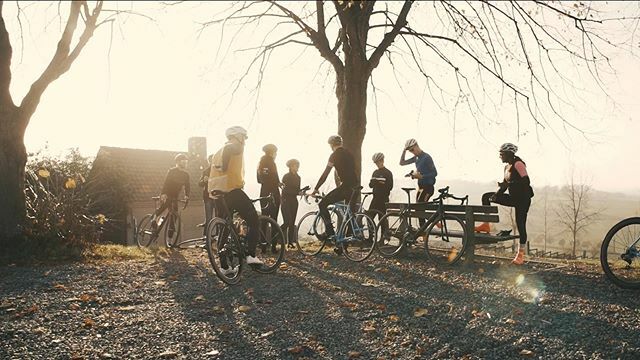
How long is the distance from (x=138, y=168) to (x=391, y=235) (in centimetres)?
2390

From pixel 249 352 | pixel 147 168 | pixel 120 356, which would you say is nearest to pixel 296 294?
pixel 249 352

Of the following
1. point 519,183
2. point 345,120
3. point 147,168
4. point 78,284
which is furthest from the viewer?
point 147,168

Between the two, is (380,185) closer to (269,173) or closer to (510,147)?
(269,173)

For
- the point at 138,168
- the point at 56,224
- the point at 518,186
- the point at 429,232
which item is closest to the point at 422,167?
the point at 429,232

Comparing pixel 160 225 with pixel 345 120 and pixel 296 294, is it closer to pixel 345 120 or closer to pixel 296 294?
pixel 345 120

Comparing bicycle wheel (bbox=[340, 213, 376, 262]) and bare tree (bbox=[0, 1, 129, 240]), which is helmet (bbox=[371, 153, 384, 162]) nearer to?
bicycle wheel (bbox=[340, 213, 376, 262])

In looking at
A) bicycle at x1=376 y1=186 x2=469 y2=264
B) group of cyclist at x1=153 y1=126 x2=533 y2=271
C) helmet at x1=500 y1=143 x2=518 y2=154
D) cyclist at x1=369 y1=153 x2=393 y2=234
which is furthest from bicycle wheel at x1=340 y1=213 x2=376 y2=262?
helmet at x1=500 y1=143 x2=518 y2=154

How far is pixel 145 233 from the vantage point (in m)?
12.2

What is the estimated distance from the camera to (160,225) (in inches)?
470

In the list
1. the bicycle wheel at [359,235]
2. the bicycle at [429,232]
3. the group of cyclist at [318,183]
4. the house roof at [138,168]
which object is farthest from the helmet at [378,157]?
the house roof at [138,168]

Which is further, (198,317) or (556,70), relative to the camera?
(556,70)

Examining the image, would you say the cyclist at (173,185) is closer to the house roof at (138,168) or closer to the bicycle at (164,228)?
the bicycle at (164,228)

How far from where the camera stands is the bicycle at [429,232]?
876cm

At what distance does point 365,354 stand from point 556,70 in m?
9.43
